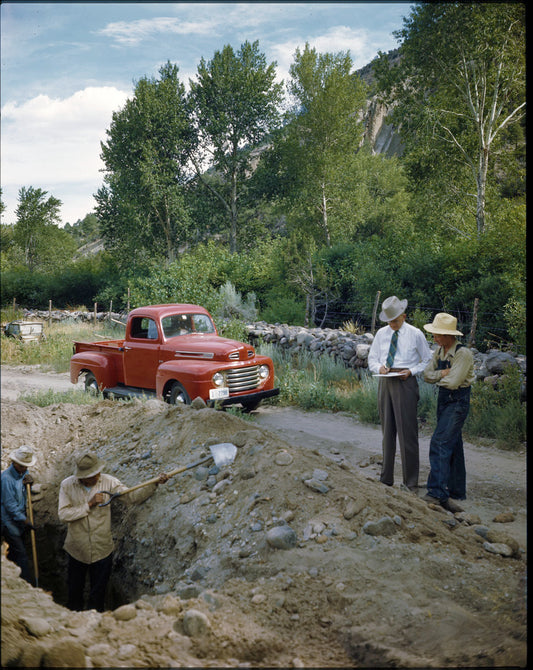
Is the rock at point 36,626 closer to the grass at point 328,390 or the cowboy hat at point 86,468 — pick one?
the cowboy hat at point 86,468

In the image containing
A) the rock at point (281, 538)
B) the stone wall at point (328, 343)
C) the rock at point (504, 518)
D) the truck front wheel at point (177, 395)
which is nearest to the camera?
the rock at point (281, 538)

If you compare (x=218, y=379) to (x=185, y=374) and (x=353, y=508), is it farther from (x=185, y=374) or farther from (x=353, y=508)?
(x=353, y=508)

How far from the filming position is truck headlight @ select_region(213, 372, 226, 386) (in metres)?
7.45

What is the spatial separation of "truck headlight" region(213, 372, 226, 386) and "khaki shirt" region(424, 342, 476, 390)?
10.3 ft

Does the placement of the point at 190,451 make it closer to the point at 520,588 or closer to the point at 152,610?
the point at 152,610

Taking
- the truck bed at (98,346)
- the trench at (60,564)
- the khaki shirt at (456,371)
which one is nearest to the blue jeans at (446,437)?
the khaki shirt at (456,371)

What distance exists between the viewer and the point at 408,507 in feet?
14.0

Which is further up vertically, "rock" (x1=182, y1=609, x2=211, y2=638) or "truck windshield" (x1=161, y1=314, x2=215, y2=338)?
"truck windshield" (x1=161, y1=314, x2=215, y2=338)

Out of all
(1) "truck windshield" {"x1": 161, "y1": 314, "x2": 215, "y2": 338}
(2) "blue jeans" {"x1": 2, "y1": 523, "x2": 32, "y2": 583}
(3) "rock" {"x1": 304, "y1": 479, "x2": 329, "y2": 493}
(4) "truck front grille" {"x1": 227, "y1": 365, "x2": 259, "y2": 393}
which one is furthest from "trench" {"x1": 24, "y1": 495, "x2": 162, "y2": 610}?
(1) "truck windshield" {"x1": 161, "y1": 314, "x2": 215, "y2": 338}

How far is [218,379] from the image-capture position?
Result: 295 inches

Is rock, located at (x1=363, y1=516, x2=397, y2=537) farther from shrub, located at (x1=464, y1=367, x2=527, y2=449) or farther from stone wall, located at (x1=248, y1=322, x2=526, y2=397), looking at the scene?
stone wall, located at (x1=248, y1=322, x2=526, y2=397)

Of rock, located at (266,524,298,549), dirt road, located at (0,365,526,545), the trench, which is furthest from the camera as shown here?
dirt road, located at (0,365,526,545)

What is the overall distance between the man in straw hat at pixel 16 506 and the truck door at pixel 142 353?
3.92 metres

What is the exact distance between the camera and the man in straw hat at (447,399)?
16.5ft
